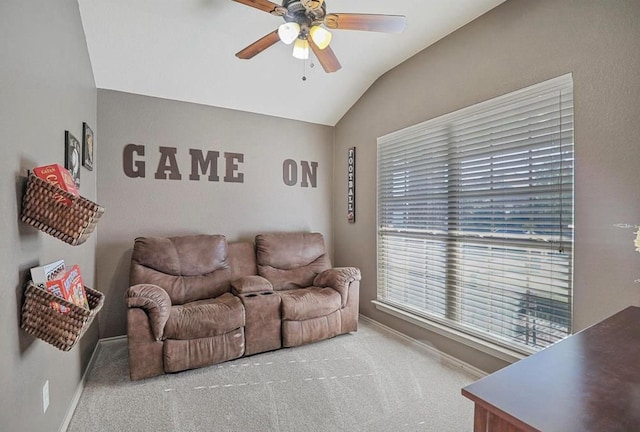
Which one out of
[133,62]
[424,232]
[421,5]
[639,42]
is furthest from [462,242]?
[133,62]

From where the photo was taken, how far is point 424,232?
9.91 feet

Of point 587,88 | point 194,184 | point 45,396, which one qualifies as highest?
point 587,88

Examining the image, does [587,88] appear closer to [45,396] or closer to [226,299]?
[226,299]

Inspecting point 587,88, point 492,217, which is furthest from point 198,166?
point 587,88

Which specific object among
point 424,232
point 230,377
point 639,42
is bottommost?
point 230,377

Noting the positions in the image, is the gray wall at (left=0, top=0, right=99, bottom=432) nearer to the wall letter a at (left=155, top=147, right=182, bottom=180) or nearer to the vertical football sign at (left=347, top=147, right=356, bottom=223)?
the wall letter a at (left=155, top=147, right=182, bottom=180)

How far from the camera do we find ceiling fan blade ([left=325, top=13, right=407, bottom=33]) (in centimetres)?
195

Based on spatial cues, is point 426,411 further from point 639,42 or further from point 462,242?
point 639,42

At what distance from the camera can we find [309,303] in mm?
2984

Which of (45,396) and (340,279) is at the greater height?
(340,279)

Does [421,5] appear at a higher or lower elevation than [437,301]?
higher

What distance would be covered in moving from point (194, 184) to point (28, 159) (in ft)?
6.94

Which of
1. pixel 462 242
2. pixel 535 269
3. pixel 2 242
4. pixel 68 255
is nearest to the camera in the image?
pixel 2 242

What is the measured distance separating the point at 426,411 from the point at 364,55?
3.06m
